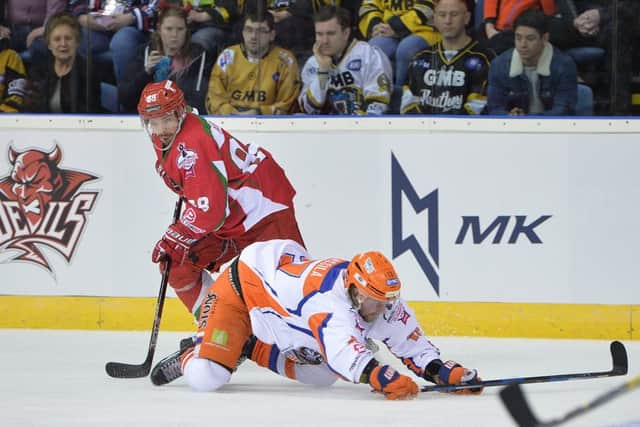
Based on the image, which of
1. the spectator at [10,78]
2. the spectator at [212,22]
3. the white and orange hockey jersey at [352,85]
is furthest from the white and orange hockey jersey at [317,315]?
the spectator at [10,78]

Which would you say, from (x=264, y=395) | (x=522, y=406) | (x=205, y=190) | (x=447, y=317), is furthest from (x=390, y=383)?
(x=447, y=317)

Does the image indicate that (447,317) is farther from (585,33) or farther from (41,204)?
(41,204)

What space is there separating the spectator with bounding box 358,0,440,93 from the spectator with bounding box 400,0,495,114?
0.18 ft

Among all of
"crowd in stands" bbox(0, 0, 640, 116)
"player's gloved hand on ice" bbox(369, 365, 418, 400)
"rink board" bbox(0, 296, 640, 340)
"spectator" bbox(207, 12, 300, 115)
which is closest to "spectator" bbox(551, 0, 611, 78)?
"crowd in stands" bbox(0, 0, 640, 116)

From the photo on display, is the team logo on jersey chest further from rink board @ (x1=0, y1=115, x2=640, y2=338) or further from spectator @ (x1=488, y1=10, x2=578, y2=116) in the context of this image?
spectator @ (x1=488, y1=10, x2=578, y2=116)

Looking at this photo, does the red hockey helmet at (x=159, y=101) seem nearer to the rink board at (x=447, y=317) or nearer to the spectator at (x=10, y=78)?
→ the rink board at (x=447, y=317)

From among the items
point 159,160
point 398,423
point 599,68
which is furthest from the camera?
point 599,68

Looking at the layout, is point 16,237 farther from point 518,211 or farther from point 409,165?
point 518,211

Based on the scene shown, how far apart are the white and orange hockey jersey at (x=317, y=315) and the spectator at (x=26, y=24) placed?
7.30ft

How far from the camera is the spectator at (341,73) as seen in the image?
19.4ft

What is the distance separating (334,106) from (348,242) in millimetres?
673

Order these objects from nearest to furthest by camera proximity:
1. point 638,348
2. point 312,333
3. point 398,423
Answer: point 398,423 → point 312,333 → point 638,348

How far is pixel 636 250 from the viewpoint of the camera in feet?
18.3

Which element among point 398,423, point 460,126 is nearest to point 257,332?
point 398,423
